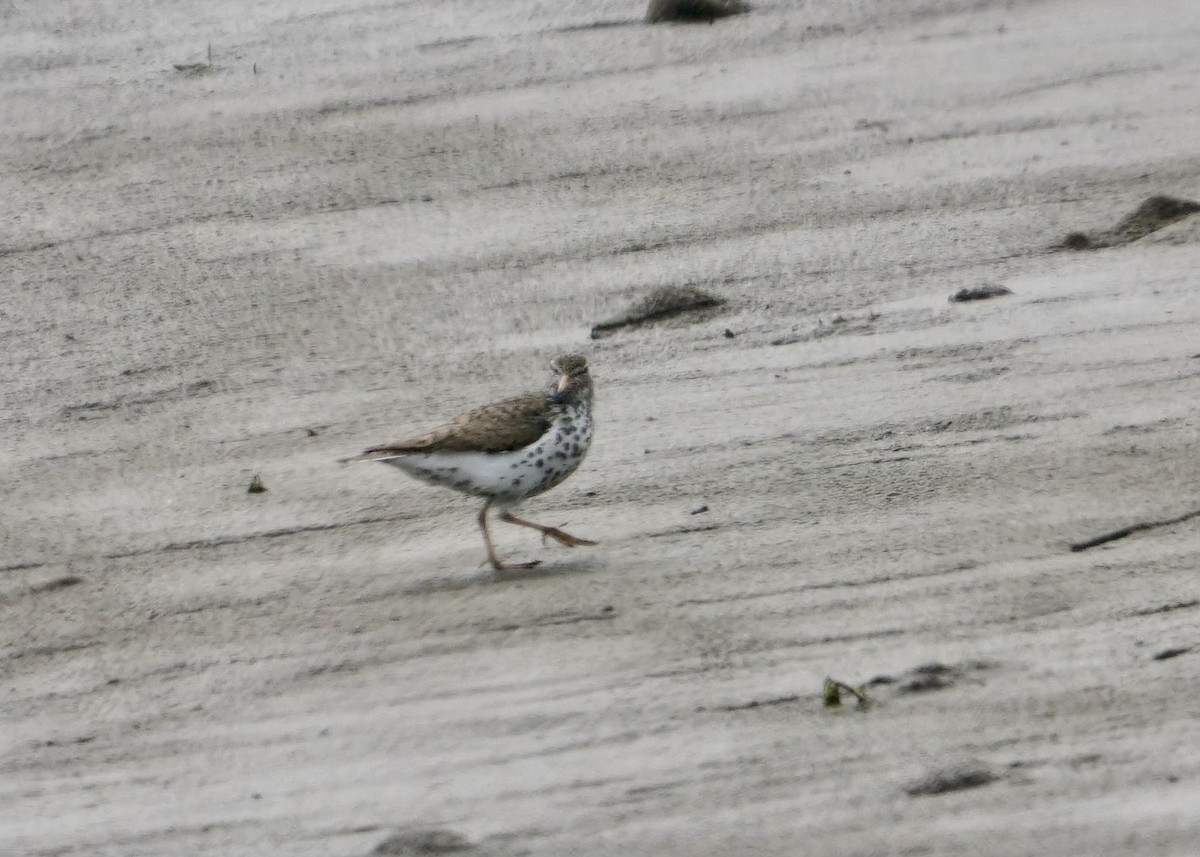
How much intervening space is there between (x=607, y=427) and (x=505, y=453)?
3.96 feet

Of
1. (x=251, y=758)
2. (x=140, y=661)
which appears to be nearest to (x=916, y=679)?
(x=251, y=758)

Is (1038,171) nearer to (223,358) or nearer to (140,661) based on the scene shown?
(223,358)

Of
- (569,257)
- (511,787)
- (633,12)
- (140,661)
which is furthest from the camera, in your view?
(633,12)

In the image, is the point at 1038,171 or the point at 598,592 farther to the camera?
the point at 1038,171

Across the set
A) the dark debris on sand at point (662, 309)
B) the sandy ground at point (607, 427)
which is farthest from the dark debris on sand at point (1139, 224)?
the dark debris on sand at point (662, 309)

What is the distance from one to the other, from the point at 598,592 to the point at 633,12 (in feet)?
23.2

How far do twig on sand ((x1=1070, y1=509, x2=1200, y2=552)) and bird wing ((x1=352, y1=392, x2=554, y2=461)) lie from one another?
6.16 ft

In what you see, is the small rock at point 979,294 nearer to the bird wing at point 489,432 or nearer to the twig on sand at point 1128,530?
the twig on sand at point 1128,530

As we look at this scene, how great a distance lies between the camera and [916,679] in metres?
6.15

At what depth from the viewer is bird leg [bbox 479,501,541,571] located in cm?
741

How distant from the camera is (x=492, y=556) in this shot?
7438 mm

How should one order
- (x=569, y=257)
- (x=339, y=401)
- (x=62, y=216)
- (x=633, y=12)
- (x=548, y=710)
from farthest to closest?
(x=633, y=12) → (x=62, y=216) → (x=569, y=257) → (x=339, y=401) → (x=548, y=710)

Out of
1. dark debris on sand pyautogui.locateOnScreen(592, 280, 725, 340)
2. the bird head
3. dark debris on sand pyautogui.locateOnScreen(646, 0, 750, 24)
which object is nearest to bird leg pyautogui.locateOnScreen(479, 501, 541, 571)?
the bird head

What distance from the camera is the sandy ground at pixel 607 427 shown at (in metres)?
5.82
